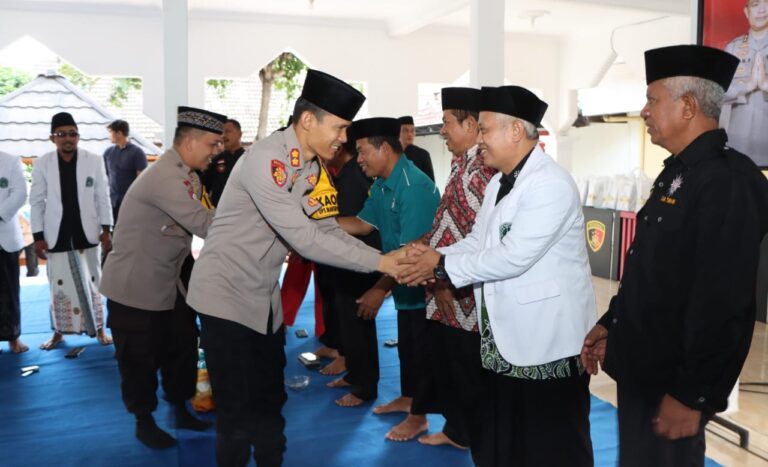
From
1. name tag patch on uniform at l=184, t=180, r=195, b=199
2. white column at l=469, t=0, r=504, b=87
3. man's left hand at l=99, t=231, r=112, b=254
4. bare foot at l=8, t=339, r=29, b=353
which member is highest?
white column at l=469, t=0, r=504, b=87

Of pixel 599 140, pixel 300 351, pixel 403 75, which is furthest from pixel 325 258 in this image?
pixel 599 140

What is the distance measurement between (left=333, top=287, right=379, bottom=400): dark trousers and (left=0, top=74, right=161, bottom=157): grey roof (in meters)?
6.63

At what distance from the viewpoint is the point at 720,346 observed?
157cm

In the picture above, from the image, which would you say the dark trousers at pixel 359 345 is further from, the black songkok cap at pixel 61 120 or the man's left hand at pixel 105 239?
the black songkok cap at pixel 61 120

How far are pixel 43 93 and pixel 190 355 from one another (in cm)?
748

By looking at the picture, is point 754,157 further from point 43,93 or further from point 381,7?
point 43,93

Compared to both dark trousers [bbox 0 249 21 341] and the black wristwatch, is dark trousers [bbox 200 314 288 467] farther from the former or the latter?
dark trousers [bbox 0 249 21 341]

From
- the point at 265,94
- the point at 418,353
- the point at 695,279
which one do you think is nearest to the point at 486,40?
the point at 418,353

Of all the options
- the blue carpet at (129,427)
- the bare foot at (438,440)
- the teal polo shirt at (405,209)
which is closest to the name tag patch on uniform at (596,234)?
the blue carpet at (129,427)

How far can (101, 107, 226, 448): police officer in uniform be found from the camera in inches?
115

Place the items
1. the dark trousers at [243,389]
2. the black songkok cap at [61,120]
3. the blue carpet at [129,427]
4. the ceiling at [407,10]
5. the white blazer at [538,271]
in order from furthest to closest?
the ceiling at [407,10]
the black songkok cap at [61,120]
the blue carpet at [129,427]
the dark trousers at [243,389]
the white blazer at [538,271]

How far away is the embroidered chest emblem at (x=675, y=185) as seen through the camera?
1707 millimetres

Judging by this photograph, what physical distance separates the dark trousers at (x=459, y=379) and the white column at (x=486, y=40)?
3554mm

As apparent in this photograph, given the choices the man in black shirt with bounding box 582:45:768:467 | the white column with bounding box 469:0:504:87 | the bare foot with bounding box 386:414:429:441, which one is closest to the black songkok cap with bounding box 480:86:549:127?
the man in black shirt with bounding box 582:45:768:467
